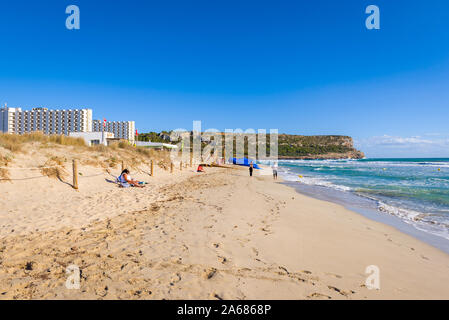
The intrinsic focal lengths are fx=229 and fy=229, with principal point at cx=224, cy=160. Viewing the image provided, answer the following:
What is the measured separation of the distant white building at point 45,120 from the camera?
79.4m

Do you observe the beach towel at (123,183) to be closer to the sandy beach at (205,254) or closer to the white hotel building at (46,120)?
the sandy beach at (205,254)

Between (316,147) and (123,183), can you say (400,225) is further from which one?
(316,147)

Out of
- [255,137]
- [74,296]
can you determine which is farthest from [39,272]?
[255,137]

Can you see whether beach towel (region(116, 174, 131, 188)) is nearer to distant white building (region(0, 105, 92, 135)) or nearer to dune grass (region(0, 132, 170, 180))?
dune grass (region(0, 132, 170, 180))

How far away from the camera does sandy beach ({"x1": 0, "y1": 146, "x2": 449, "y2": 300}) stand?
2910 millimetres

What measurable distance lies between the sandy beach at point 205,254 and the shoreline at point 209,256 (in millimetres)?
17

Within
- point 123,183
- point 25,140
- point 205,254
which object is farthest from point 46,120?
point 205,254

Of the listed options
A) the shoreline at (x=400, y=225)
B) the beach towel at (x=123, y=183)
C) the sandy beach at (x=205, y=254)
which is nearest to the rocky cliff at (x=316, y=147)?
Answer: the shoreline at (x=400, y=225)

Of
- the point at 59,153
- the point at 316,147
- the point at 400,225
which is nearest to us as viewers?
the point at 400,225

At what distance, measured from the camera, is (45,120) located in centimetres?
8312

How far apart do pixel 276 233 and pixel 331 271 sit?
69.4 inches

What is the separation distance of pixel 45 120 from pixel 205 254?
103m
